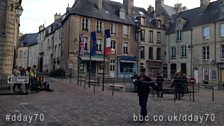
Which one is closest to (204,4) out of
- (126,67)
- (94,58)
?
(126,67)

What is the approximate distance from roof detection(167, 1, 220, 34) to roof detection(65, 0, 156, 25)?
20.2 feet

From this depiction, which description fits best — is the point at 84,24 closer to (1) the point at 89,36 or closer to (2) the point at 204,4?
(1) the point at 89,36

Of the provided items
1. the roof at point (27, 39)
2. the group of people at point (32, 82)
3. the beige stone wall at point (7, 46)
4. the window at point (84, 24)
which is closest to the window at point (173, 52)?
the window at point (84, 24)

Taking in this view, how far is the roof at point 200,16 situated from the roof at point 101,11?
617cm

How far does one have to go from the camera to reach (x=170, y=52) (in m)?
38.9

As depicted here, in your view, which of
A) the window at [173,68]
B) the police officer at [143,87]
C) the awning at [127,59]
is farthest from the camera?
the window at [173,68]

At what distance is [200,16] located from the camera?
35.1 meters

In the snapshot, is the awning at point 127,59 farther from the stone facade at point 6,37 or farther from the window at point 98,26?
the stone facade at point 6,37

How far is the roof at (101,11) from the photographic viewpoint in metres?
32.4

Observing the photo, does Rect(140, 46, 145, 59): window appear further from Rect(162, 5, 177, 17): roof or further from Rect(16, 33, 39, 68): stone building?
Rect(16, 33, 39, 68): stone building

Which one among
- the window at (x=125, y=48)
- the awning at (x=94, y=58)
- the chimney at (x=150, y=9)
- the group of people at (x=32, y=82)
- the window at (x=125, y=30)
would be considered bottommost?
the group of people at (x=32, y=82)

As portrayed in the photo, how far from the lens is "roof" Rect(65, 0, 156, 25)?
3238cm

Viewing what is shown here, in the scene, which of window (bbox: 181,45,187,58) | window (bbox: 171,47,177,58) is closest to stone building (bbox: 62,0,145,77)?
window (bbox: 171,47,177,58)

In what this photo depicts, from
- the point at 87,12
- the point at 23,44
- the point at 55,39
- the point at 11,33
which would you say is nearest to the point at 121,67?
the point at 87,12
